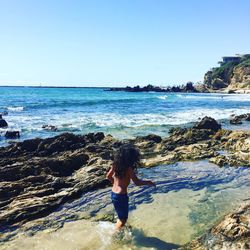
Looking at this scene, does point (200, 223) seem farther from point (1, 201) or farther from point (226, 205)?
point (1, 201)

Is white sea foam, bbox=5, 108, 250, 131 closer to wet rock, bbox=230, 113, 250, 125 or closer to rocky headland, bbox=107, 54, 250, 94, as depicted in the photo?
wet rock, bbox=230, 113, 250, 125

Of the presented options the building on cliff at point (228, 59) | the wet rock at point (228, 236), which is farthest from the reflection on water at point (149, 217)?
the building on cliff at point (228, 59)

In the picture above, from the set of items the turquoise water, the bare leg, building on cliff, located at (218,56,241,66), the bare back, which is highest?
building on cliff, located at (218,56,241,66)

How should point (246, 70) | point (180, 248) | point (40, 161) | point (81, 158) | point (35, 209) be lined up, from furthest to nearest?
point (246, 70), point (81, 158), point (40, 161), point (35, 209), point (180, 248)

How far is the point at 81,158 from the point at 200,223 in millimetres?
6088

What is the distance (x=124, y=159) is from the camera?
7184 millimetres

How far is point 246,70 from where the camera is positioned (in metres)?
125

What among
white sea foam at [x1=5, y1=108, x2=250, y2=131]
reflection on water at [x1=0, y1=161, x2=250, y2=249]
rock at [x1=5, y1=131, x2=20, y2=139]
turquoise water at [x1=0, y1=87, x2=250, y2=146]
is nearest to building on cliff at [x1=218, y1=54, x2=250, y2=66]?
turquoise water at [x1=0, y1=87, x2=250, y2=146]

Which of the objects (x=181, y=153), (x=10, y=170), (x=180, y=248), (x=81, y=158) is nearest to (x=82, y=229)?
(x=180, y=248)

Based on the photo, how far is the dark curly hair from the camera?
7164 millimetres

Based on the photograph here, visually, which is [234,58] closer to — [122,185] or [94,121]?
[94,121]

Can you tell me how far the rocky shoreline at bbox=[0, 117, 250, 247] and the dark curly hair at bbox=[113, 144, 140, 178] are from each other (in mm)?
2320

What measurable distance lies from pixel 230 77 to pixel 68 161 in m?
131

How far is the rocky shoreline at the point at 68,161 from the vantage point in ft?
29.2
